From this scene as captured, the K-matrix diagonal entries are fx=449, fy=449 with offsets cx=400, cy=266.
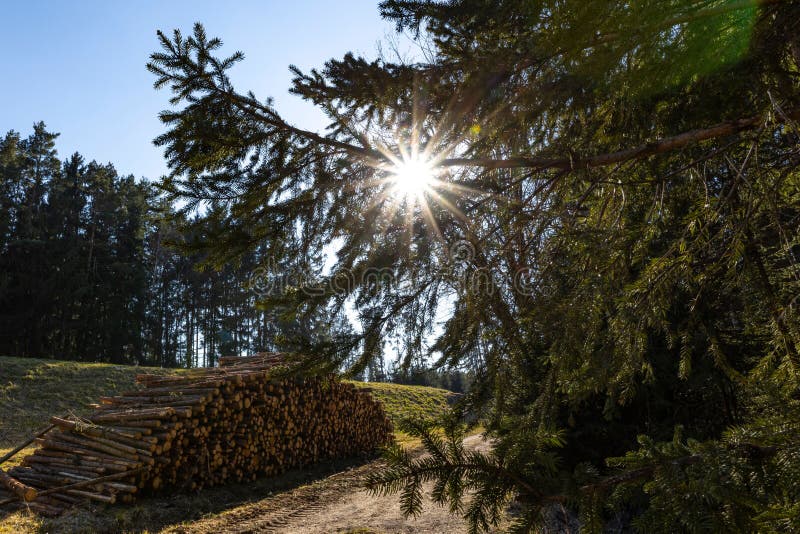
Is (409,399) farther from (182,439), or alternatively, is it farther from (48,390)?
(182,439)

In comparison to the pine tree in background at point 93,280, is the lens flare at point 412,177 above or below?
below

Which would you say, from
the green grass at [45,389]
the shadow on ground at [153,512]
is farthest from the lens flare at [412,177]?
the green grass at [45,389]

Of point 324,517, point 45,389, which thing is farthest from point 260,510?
point 45,389

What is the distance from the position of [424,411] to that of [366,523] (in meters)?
14.3

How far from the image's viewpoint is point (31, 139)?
3316 cm

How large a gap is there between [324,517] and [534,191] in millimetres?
5715

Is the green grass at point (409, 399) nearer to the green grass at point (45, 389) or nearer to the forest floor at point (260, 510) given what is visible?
the forest floor at point (260, 510)

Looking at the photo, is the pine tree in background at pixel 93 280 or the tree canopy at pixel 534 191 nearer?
the tree canopy at pixel 534 191

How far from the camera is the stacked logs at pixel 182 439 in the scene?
20.6ft

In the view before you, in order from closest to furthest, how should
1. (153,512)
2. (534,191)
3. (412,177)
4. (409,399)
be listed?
(412,177) < (534,191) < (153,512) < (409,399)

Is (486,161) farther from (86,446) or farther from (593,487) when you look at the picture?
(86,446)

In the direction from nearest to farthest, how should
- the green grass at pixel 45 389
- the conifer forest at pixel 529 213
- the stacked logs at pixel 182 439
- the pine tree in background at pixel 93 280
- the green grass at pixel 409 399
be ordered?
the conifer forest at pixel 529 213 < the stacked logs at pixel 182 439 < the green grass at pixel 45 389 < the green grass at pixel 409 399 < the pine tree in background at pixel 93 280

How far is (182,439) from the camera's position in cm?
724

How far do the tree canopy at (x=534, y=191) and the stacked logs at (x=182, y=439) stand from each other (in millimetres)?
2494
